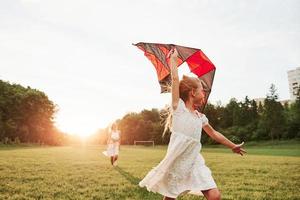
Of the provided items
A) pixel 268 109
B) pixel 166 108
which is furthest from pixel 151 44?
pixel 268 109

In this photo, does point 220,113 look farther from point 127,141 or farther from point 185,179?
point 185,179

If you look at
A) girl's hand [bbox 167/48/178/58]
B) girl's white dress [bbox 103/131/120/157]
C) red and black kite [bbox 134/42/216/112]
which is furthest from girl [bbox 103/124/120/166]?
girl's hand [bbox 167/48/178/58]

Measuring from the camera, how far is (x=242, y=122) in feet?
289

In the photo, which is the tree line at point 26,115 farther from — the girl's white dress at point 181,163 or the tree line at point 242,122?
the girl's white dress at point 181,163

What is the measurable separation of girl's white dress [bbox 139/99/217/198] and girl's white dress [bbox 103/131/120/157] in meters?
13.3

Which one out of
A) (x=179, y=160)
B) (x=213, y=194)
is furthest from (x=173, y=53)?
(x=213, y=194)

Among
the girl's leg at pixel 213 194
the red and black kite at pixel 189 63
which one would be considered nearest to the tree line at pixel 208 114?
the red and black kite at pixel 189 63

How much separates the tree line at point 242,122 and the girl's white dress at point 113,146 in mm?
51600

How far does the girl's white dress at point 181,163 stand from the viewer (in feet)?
17.3

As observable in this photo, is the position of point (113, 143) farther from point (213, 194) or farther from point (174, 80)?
point (213, 194)

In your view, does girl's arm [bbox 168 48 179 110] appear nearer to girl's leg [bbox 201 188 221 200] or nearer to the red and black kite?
the red and black kite

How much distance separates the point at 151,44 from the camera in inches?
250

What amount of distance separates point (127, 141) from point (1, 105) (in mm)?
48630

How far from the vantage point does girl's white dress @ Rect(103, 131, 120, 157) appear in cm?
1856
